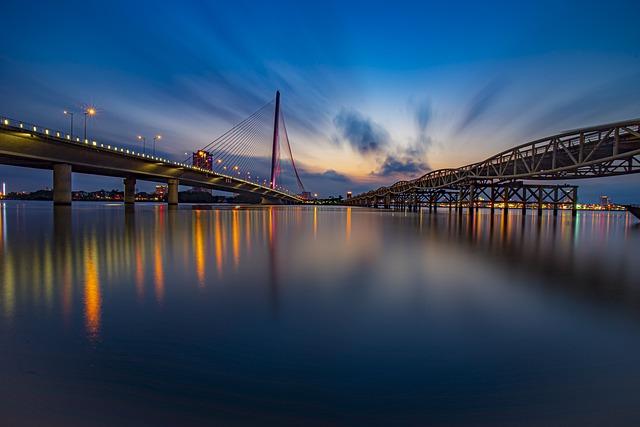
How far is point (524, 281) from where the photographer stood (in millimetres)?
8461

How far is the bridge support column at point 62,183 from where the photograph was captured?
49969mm

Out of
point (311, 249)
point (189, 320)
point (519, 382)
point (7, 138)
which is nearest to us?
point (519, 382)

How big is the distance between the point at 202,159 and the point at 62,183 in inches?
2203

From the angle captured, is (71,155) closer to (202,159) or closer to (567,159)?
(202,159)

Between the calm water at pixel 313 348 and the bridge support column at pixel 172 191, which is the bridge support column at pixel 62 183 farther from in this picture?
the calm water at pixel 313 348

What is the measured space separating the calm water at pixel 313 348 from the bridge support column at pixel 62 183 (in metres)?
53.6

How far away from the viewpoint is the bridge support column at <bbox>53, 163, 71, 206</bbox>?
164ft

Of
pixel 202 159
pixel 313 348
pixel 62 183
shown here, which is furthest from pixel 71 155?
pixel 313 348

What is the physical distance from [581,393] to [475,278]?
5.66m

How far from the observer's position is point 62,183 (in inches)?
2048

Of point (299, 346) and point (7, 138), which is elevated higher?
point (7, 138)

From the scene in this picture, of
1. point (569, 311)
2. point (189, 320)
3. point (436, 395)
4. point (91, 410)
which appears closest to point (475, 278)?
point (569, 311)

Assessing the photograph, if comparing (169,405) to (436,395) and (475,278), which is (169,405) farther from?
(475,278)

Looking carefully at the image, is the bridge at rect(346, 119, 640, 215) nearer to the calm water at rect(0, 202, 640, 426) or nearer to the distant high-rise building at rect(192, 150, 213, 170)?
the calm water at rect(0, 202, 640, 426)
